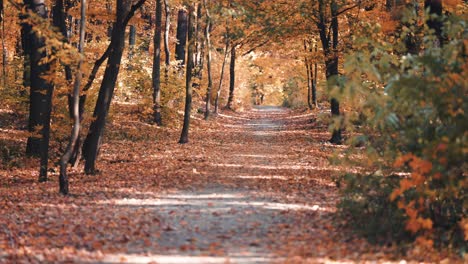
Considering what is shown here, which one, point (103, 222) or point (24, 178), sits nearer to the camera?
point (103, 222)

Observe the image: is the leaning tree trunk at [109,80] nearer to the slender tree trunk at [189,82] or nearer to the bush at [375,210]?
the slender tree trunk at [189,82]

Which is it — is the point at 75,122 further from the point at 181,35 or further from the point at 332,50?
the point at 181,35

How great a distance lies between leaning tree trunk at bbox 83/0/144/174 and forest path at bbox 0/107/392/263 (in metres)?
0.69

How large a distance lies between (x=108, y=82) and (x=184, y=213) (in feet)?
18.9

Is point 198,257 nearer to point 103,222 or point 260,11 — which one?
point 103,222

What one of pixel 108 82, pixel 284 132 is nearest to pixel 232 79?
pixel 284 132

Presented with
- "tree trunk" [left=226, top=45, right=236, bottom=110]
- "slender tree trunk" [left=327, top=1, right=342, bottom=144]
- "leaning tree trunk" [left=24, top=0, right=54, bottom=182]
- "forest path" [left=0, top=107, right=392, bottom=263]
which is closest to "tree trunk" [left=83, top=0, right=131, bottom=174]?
"forest path" [left=0, top=107, right=392, bottom=263]

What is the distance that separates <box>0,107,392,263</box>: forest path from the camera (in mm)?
7293

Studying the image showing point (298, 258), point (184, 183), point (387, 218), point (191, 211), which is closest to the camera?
point (298, 258)

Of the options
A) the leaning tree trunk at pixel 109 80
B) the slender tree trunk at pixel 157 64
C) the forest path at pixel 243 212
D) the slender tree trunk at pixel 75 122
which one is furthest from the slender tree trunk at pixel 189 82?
the slender tree trunk at pixel 75 122

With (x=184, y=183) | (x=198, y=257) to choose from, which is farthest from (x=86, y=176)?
(x=198, y=257)

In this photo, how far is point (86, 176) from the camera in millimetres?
14383

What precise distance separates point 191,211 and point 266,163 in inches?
279

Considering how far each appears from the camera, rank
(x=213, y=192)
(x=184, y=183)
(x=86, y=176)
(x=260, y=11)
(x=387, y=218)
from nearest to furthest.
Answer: (x=387, y=218)
(x=213, y=192)
(x=184, y=183)
(x=86, y=176)
(x=260, y=11)
